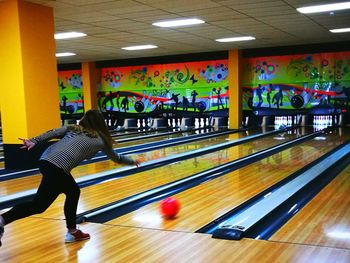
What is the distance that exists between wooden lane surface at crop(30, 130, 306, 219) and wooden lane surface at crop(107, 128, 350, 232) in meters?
0.53

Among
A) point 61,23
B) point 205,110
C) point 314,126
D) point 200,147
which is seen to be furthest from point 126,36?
point 314,126

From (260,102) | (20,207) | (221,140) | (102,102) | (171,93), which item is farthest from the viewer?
(102,102)

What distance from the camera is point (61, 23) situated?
7.32 metres

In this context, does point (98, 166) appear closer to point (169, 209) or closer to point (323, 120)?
point (169, 209)

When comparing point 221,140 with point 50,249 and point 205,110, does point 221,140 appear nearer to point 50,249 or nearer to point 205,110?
point 205,110

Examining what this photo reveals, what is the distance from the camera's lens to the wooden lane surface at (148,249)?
107 inches

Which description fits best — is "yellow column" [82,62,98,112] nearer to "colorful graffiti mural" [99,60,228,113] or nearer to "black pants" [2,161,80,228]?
"colorful graffiti mural" [99,60,228,113]

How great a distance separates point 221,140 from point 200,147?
1320mm

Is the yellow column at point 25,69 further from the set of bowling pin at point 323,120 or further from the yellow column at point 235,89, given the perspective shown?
the set of bowling pin at point 323,120

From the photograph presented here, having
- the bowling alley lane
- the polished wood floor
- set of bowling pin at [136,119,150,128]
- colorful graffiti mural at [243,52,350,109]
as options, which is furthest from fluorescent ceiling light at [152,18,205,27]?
set of bowling pin at [136,119,150,128]

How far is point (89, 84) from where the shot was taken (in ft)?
47.8

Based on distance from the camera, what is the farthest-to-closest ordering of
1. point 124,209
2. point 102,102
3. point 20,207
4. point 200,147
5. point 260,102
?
1. point 102,102
2. point 260,102
3. point 200,147
4. point 124,209
5. point 20,207

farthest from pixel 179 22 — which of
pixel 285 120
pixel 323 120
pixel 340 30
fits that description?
pixel 323 120

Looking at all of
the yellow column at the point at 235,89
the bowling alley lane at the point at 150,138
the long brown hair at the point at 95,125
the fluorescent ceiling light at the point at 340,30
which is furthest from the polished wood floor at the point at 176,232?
the yellow column at the point at 235,89
